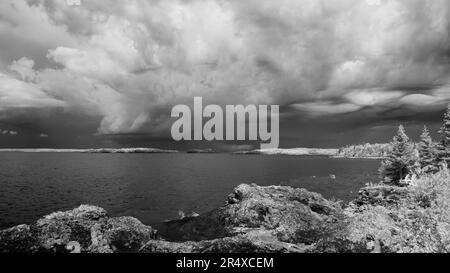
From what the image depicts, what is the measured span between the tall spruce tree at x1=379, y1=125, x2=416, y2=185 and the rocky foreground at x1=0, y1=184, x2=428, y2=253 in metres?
28.8

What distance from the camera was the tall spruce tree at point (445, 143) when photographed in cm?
5186

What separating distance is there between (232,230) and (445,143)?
47.6 meters

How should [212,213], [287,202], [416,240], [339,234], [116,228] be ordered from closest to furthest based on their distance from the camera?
[416,240]
[339,234]
[116,228]
[287,202]
[212,213]

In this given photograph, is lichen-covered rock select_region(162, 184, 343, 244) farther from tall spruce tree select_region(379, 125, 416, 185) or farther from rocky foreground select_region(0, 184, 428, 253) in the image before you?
tall spruce tree select_region(379, 125, 416, 185)

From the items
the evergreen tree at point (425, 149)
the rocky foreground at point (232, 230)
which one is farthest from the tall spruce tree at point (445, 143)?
the rocky foreground at point (232, 230)

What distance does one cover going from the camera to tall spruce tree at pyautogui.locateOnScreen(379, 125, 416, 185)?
57469 mm

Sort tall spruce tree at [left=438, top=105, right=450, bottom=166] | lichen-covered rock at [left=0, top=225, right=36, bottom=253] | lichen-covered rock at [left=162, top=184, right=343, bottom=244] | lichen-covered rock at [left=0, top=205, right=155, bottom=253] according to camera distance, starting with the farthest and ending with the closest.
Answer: tall spruce tree at [left=438, top=105, right=450, bottom=166] < lichen-covered rock at [left=162, top=184, right=343, bottom=244] < lichen-covered rock at [left=0, top=205, right=155, bottom=253] < lichen-covered rock at [left=0, top=225, right=36, bottom=253]

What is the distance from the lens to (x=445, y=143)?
53.6 metres

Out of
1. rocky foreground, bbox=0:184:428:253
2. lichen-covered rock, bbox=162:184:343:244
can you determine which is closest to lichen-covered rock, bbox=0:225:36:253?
rocky foreground, bbox=0:184:428:253

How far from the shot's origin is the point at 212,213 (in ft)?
109

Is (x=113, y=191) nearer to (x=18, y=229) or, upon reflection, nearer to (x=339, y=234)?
(x=18, y=229)

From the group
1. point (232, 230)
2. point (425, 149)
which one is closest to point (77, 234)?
point (232, 230)
